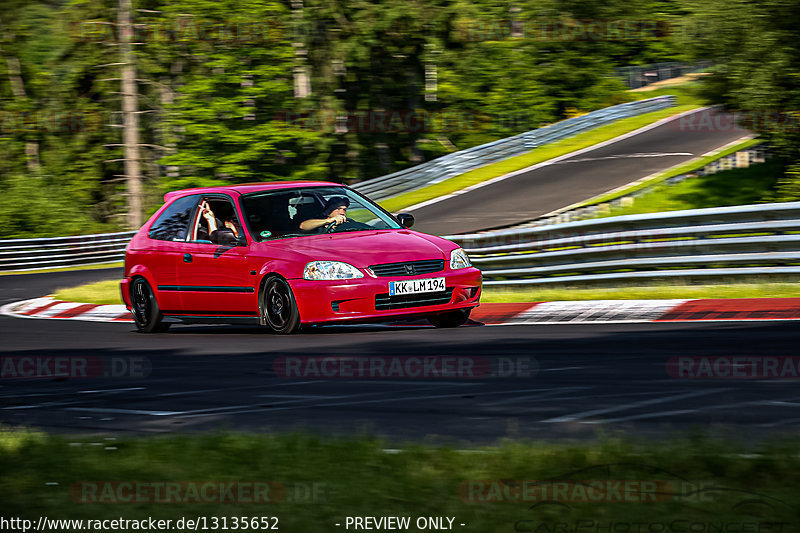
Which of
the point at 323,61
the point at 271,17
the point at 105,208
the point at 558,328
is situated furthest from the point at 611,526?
the point at 105,208

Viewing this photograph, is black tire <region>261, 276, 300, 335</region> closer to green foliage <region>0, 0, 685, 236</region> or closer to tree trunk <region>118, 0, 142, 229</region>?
tree trunk <region>118, 0, 142, 229</region>

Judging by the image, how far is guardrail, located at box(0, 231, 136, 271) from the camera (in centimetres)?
3475

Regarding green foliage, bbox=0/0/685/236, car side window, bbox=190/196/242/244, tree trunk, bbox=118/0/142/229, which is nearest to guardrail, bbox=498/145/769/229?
car side window, bbox=190/196/242/244

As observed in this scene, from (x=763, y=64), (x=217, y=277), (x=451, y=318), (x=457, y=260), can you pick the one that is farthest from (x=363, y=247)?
(x=763, y=64)

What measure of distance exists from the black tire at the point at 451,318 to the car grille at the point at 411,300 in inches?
20.1

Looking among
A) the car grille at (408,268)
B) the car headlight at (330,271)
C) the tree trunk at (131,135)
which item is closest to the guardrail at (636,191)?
the car grille at (408,268)

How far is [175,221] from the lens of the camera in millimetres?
13266

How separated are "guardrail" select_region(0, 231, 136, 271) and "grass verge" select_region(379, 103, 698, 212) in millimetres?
8670

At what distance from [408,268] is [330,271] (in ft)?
2.47

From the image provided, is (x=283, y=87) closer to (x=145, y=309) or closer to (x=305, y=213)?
(x=145, y=309)

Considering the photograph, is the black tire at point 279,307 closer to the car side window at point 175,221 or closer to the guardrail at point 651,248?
the car side window at point 175,221

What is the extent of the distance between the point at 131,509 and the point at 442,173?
110 feet

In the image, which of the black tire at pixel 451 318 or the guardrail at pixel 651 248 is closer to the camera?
the black tire at pixel 451 318

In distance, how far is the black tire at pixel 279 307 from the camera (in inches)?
445
